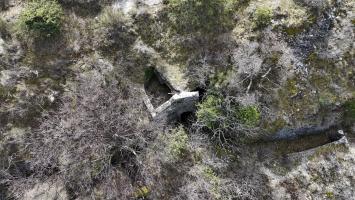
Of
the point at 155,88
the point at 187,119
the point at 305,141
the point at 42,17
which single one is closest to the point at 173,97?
the point at 155,88

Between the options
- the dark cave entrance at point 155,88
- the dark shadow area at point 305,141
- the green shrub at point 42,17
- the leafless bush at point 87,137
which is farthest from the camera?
the dark shadow area at point 305,141

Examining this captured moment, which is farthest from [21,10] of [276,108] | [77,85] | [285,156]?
[285,156]

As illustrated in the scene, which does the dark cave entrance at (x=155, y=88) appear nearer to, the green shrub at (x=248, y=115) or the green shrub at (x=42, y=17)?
the green shrub at (x=248, y=115)

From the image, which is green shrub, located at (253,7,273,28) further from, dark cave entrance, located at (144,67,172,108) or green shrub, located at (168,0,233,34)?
dark cave entrance, located at (144,67,172,108)

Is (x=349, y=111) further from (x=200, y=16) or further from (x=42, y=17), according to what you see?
(x=42, y=17)

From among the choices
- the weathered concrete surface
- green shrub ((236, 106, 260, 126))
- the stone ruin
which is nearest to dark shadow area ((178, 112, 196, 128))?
the stone ruin

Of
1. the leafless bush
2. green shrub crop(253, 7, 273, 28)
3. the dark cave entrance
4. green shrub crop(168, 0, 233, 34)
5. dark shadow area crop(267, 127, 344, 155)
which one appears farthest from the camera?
dark shadow area crop(267, 127, 344, 155)

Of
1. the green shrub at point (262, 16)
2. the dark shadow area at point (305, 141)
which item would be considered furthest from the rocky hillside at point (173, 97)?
the dark shadow area at point (305, 141)
